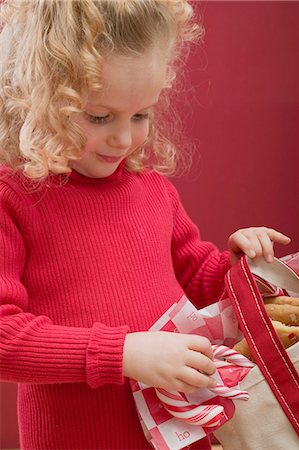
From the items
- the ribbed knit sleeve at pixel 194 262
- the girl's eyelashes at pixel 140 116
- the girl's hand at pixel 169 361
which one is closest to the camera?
the girl's hand at pixel 169 361

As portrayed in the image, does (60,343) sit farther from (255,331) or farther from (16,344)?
(255,331)

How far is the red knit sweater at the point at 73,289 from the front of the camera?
0.86 metres

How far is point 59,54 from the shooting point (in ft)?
2.84

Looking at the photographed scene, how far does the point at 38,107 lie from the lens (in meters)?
0.88

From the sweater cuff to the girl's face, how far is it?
0.73 ft

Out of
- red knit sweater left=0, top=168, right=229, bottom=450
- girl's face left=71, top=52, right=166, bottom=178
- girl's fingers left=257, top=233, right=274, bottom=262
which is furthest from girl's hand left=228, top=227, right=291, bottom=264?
girl's face left=71, top=52, right=166, bottom=178

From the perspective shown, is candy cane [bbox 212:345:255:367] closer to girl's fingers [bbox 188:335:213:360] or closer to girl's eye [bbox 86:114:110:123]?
girl's fingers [bbox 188:335:213:360]

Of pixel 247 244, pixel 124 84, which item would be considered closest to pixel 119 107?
pixel 124 84

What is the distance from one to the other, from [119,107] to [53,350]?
0.94 ft

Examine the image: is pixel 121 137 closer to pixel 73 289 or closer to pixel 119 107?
pixel 119 107

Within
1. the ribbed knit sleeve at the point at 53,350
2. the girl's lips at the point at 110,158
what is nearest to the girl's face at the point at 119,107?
the girl's lips at the point at 110,158

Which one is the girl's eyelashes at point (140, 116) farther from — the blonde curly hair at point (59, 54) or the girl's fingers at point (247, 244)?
the girl's fingers at point (247, 244)

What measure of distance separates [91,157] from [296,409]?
1.26 ft

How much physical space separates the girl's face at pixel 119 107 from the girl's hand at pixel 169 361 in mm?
229
